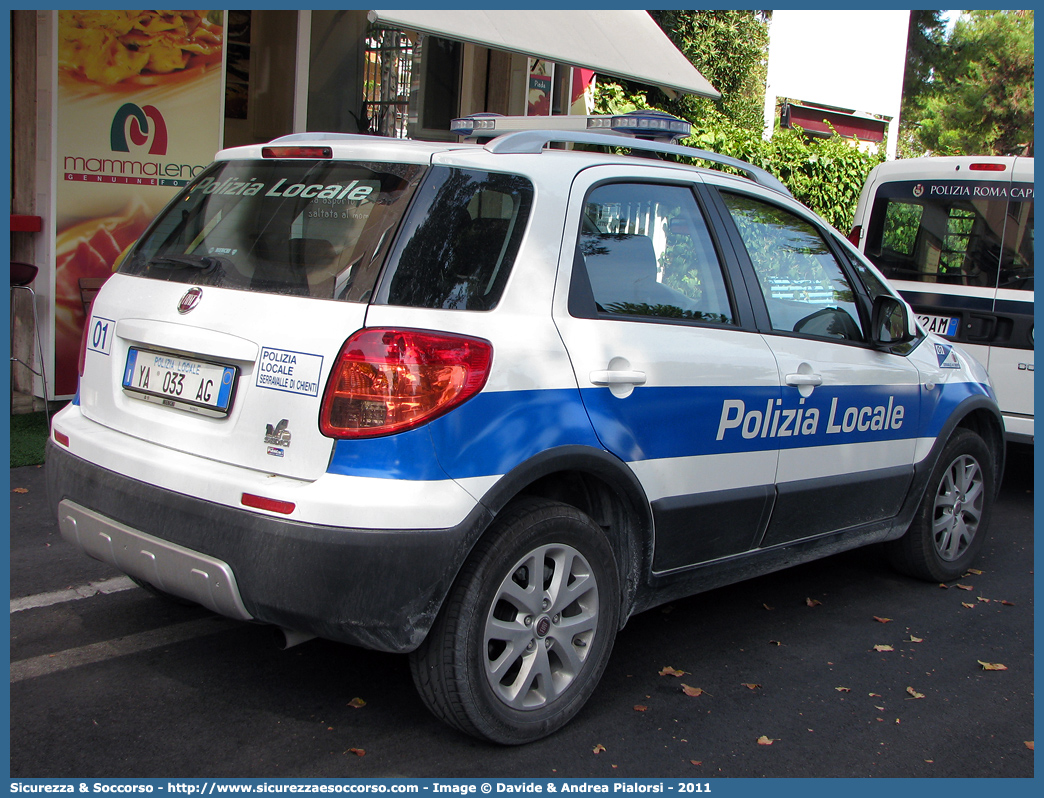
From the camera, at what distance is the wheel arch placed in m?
3.20

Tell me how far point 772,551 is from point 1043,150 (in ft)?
11.4

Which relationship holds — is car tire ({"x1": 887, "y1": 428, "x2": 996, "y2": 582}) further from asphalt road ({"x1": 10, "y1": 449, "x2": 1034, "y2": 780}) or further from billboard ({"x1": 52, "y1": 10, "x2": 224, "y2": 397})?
billboard ({"x1": 52, "y1": 10, "x2": 224, "y2": 397})

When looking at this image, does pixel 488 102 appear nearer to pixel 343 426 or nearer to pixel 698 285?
pixel 698 285

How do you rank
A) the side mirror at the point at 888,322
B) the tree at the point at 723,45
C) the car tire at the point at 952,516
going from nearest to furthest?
the side mirror at the point at 888,322, the car tire at the point at 952,516, the tree at the point at 723,45

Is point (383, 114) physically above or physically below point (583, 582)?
above

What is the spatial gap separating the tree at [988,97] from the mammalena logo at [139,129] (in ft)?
120

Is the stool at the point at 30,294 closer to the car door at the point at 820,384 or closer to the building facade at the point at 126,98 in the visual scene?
the building facade at the point at 126,98

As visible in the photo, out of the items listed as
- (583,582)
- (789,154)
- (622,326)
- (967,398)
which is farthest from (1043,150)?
(789,154)

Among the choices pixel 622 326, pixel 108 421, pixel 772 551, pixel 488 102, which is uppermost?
pixel 488 102

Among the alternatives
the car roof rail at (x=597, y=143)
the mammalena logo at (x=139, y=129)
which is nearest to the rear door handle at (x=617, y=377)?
the car roof rail at (x=597, y=143)

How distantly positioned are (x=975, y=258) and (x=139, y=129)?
19.7ft

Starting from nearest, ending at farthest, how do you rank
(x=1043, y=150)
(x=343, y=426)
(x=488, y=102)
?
1. (x=343, y=426)
2. (x=1043, y=150)
3. (x=488, y=102)

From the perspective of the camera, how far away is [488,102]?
1134 cm

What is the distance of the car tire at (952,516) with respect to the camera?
5000 mm
